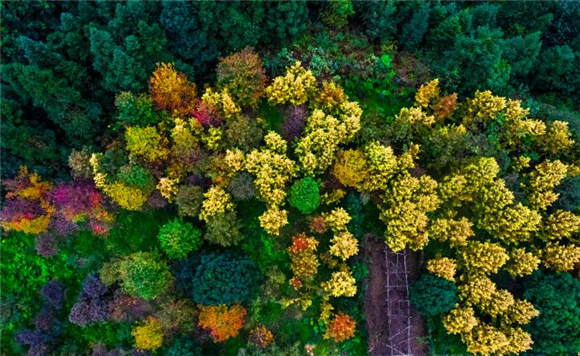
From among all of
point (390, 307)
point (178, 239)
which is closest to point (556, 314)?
point (390, 307)

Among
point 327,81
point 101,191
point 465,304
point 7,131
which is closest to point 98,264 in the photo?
point 101,191

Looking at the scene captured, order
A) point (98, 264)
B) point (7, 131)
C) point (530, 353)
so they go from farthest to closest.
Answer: point (98, 264) → point (7, 131) → point (530, 353)

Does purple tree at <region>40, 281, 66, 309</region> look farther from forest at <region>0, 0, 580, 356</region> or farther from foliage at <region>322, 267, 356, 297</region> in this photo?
foliage at <region>322, 267, 356, 297</region>

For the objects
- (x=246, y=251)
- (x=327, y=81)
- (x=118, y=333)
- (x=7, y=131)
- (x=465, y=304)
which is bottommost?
(x=118, y=333)

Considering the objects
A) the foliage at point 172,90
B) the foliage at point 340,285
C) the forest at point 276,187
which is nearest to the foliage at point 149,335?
the forest at point 276,187

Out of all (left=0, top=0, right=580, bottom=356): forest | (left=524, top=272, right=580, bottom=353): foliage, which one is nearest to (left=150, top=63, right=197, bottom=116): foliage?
(left=0, top=0, right=580, bottom=356): forest

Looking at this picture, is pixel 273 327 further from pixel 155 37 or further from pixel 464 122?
pixel 155 37

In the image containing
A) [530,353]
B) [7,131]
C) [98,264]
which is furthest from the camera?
[98,264]
